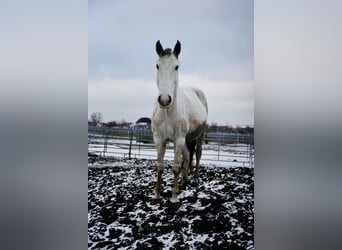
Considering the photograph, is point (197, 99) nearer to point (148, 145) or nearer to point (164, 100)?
point (164, 100)

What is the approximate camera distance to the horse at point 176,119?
138 cm

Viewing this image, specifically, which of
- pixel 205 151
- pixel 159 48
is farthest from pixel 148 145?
pixel 159 48

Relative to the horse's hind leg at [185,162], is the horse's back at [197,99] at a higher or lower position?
higher

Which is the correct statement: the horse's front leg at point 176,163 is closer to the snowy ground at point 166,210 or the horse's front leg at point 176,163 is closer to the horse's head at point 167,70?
the snowy ground at point 166,210

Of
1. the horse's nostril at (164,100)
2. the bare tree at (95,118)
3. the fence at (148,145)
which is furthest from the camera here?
the bare tree at (95,118)

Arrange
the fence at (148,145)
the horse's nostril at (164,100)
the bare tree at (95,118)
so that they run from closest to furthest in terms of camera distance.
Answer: the horse's nostril at (164,100) < the fence at (148,145) < the bare tree at (95,118)

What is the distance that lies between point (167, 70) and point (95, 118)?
54 cm

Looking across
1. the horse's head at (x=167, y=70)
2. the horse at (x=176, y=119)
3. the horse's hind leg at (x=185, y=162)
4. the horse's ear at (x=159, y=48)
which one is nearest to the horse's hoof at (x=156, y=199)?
the horse at (x=176, y=119)

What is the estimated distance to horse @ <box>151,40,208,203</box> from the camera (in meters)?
1.38

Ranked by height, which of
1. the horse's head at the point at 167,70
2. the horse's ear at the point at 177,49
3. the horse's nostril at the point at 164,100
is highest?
the horse's ear at the point at 177,49

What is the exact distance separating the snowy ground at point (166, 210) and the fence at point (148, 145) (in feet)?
0.18
